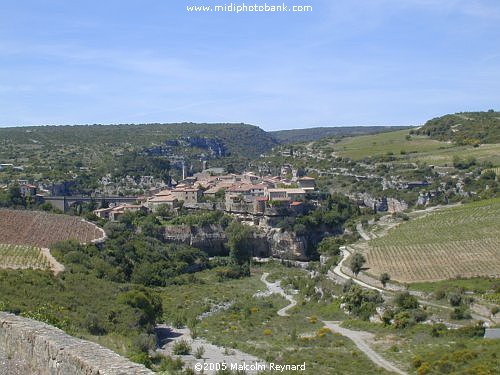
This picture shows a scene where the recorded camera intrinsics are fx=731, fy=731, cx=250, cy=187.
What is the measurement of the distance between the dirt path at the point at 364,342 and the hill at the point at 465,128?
69.6 metres

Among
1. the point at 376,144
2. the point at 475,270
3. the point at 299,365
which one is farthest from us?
the point at 376,144

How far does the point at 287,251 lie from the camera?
6228 centimetres

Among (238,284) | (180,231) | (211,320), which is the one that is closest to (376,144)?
(180,231)

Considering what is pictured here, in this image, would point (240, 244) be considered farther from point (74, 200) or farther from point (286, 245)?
point (74, 200)

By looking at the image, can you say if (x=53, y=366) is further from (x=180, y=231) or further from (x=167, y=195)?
(x=167, y=195)

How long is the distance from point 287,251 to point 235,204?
8.85 m

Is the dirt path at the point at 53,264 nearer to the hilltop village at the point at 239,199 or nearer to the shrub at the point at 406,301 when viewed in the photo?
the shrub at the point at 406,301

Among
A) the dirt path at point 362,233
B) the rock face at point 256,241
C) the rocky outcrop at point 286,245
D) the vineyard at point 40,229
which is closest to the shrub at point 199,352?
the vineyard at point 40,229

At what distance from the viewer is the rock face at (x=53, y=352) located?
953cm

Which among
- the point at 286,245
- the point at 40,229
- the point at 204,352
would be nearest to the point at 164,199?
the point at 286,245

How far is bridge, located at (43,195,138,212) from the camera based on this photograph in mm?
73188

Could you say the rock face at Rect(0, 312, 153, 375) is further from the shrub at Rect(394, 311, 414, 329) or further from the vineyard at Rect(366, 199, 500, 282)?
the vineyard at Rect(366, 199, 500, 282)

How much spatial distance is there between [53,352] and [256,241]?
5208 cm

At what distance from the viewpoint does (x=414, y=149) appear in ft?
328
